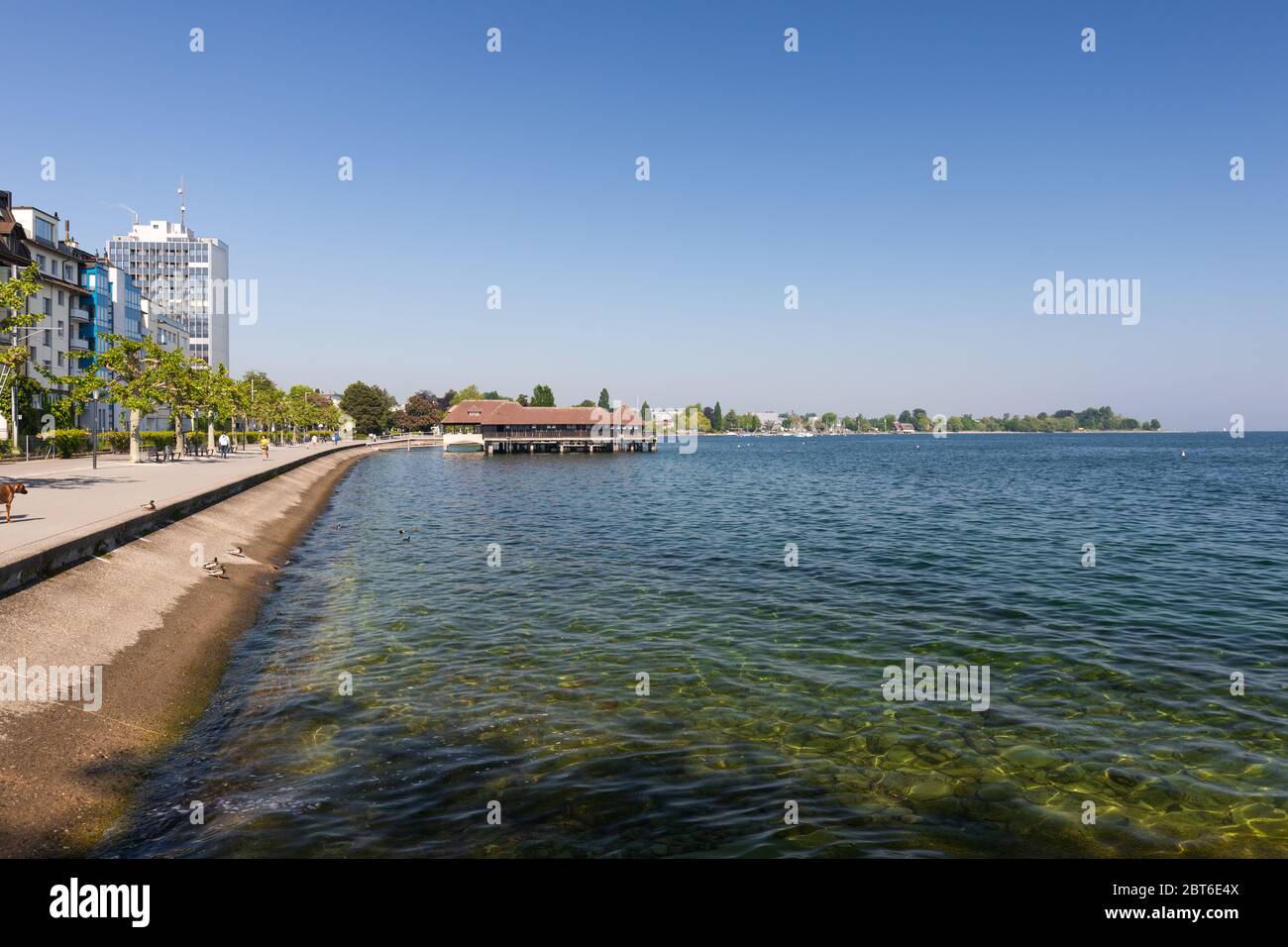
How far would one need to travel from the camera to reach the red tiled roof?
441 ft

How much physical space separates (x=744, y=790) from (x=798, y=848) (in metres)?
1.53

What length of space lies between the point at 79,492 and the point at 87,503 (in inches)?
199

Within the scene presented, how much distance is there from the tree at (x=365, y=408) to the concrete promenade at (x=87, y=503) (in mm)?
135826

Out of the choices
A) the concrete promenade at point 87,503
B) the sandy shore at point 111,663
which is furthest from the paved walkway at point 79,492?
the sandy shore at point 111,663

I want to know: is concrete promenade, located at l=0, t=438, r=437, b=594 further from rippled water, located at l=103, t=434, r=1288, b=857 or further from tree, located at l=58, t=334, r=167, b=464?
rippled water, located at l=103, t=434, r=1288, b=857

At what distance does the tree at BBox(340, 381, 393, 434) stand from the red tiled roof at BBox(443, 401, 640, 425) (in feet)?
123

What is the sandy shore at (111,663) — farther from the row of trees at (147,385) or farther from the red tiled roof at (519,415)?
the red tiled roof at (519,415)

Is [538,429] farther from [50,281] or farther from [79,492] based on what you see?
Result: [79,492]

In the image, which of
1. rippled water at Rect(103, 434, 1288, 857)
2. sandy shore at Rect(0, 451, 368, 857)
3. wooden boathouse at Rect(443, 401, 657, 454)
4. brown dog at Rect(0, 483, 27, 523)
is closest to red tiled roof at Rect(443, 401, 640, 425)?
wooden boathouse at Rect(443, 401, 657, 454)

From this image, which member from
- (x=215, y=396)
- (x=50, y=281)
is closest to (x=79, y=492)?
(x=215, y=396)

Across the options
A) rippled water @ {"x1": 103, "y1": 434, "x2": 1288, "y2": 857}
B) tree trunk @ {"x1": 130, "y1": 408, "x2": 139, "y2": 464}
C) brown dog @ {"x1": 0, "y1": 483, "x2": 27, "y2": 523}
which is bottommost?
rippled water @ {"x1": 103, "y1": 434, "x2": 1288, "y2": 857}

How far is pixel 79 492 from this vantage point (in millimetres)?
28328
